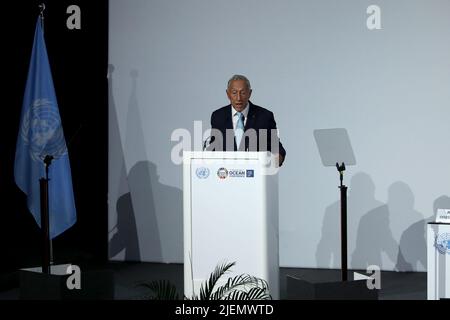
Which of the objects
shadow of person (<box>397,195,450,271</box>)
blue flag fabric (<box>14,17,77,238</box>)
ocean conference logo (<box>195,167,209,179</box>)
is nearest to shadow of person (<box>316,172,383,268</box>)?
shadow of person (<box>397,195,450,271</box>)

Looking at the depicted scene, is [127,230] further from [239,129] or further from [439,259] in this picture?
[439,259]

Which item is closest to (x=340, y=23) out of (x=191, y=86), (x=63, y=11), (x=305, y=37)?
(x=305, y=37)

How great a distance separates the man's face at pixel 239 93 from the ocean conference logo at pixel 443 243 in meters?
1.58

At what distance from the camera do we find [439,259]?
4863 mm

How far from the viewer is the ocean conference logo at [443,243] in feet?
15.8

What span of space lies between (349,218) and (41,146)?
2.84 meters

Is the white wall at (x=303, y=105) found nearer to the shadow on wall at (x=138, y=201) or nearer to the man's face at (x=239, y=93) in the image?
the shadow on wall at (x=138, y=201)

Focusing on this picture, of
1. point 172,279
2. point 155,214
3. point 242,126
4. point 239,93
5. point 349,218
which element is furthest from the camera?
point 155,214

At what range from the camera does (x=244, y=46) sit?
22.8 ft

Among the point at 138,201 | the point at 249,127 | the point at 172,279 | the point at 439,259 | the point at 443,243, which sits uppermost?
the point at 249,127

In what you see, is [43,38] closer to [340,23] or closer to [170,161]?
[170,161]

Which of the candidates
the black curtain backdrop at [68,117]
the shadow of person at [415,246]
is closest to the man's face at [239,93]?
the black curtain backdrop at [68,117]

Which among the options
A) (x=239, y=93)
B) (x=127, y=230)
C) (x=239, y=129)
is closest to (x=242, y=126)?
(x=239, y=129)

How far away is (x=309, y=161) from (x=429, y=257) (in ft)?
6.97
